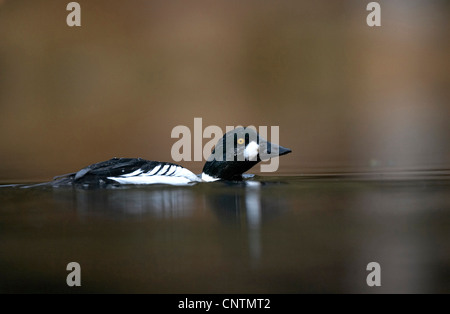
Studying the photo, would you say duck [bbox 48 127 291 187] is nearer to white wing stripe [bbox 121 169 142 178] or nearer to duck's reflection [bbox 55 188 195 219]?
white wing stripe [bbox 121 169 142 178]

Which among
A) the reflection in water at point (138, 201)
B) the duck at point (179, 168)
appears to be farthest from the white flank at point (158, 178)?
the reflection in water at point (138, 201)

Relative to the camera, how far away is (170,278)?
4.14ft

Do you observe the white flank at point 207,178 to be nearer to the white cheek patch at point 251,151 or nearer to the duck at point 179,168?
the duck at point 179,168

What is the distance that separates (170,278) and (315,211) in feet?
3.61

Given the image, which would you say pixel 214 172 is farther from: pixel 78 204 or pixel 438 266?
pixel 438 266

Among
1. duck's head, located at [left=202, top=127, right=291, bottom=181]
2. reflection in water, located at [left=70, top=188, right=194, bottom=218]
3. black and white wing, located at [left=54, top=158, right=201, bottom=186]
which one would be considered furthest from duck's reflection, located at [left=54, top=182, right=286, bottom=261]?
duck's head, located at [left=202, top=127, right=291, bottom=181]

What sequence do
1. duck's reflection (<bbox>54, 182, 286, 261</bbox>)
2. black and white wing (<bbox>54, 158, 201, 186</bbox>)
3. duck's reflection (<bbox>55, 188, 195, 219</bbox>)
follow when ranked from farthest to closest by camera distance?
black and white wing (<bbox>54, 158, 201, 186</bbox>)
duck's reflection (<bbox>55, 188, 195, 219</bbox>)
duck's reflection (<bbox>54, 182, 286, 261</bbox>)

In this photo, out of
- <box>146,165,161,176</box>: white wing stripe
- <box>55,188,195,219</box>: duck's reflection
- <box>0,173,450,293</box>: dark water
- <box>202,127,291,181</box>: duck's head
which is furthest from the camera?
<box>202,127,291,181</box>: duck's head

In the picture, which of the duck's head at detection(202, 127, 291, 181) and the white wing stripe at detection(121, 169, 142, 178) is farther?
the duck's head at detection(202, 127, 291, 181)

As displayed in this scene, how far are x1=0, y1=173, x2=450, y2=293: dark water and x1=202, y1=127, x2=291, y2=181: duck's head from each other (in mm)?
657

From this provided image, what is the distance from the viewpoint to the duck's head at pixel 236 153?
347 cm

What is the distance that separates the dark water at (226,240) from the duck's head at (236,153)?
0.66 meters

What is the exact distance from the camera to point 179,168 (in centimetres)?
330

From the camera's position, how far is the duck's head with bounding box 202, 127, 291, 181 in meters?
3.47
